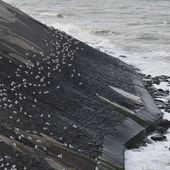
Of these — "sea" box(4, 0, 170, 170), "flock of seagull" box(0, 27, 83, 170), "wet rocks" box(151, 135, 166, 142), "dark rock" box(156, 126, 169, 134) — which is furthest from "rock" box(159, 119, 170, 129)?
"flock of seagull" box(0, 27, 83, 170)

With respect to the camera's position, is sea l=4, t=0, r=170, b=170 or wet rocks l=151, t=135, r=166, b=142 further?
wet rocks l=151, t=135, r=166, b=142

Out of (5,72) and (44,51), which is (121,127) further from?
(44,51)

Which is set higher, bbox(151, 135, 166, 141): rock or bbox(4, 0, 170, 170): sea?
bbox(4, 0, 170, 170): sea

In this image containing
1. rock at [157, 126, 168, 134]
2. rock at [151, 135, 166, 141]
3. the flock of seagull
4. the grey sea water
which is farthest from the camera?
the grey sea water

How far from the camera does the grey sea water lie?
48231mm

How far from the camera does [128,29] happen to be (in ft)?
204

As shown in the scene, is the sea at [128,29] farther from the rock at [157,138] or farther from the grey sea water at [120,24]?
the rock at [157,138]

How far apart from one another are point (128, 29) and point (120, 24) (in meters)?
4.14

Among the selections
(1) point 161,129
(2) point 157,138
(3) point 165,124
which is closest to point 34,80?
(2) point 157,138

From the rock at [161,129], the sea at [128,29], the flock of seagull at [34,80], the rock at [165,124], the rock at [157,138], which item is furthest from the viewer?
the rock at [165,124]

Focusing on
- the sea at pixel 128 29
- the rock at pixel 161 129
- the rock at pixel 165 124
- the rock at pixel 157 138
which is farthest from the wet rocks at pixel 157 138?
the rock at pixel 165 124

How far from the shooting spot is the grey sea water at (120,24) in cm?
4823

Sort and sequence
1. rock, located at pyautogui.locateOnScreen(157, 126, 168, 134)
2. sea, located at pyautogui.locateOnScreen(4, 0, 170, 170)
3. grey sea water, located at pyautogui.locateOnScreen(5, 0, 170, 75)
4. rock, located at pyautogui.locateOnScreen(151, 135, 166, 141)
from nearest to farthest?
sea, located at pyautogui.locateOnScreen(4, 0, 170, 170) → rock, located at pyautogui.locateOnScreen(151, 135, 166, 141) → rock, located at pyautogui.locateOnScreen(157, 126, 168, 134) → grey sea water, located at pyautogui.locateOnScreen(5, 0, 170, 75)

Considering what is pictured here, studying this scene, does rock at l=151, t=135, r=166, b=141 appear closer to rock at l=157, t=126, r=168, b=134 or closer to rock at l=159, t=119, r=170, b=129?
rock at l=157, t=126, r=168, b=134
